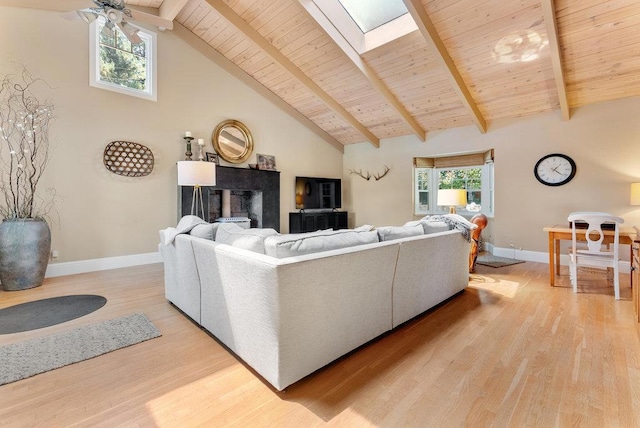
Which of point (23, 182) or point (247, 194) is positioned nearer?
point (23, 182)

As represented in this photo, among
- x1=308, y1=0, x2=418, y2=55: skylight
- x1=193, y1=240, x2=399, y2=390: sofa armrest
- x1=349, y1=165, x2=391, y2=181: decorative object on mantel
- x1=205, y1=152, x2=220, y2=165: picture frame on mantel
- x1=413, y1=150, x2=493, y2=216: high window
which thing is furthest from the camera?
x1=349, y1=165, x2=391, y2=181: decorative object on mantel

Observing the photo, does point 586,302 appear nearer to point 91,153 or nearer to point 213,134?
point 213,134

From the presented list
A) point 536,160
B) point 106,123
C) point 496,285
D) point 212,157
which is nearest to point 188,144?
point 212,157

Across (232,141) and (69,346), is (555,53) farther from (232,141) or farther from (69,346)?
(69,346)

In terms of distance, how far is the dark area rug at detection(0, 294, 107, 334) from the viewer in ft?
7.69

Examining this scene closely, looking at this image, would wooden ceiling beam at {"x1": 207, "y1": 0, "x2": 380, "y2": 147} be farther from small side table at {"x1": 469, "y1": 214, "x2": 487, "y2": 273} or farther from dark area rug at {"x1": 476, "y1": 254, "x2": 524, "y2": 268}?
dark area rug at {"x1": 476, "y1": 254, "x2": 524, "y2": 268}

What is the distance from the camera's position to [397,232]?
234cm

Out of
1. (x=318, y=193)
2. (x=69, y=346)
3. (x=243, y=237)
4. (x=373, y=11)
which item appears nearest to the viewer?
(x=243, y=237)

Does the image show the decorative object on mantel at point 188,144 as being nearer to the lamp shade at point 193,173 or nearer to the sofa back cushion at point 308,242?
the lamp shade at point 193,173

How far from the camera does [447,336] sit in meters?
2.15

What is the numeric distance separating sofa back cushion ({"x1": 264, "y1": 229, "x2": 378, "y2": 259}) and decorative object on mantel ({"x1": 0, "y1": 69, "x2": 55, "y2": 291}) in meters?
3.27

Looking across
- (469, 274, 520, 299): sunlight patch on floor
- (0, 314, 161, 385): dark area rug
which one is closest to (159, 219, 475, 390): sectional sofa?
(0, 314, 161, 385): dark area rug

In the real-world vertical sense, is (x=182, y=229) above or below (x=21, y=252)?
above

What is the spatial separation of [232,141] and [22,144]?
2749 millimetres
